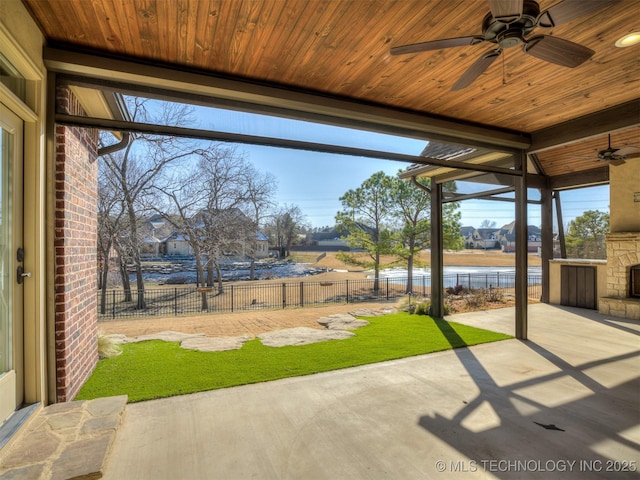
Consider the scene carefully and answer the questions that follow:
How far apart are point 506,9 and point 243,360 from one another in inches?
147

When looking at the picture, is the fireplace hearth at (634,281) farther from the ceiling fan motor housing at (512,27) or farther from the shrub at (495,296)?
the ceiling fan motor housing at (512,27)

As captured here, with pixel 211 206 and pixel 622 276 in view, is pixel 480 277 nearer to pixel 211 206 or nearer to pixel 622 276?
pixel 622 276

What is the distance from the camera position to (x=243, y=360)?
3.75m

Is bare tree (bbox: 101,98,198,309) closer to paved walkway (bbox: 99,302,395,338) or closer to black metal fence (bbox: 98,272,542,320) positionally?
black metal fence (bbox: 98,272,542,320)

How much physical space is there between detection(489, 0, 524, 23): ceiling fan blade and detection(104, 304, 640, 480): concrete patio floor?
253 cm

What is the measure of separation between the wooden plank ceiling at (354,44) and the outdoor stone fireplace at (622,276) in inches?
157

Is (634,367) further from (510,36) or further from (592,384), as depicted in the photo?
(510,36)

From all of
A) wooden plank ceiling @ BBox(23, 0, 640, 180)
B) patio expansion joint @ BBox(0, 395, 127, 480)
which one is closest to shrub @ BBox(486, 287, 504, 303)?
wooden plank ceiling @ BBox(23, 0, 640, 180)

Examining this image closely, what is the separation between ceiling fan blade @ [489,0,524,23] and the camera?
1.71m

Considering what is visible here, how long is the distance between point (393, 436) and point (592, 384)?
224 cm

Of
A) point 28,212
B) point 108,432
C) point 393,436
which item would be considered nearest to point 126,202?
point 28,212

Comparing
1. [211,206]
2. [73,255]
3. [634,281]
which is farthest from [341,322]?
[211,206]

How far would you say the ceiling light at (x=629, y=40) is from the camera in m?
2.41

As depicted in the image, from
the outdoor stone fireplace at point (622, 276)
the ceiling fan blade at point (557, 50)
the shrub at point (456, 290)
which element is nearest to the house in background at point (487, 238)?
the shrub at point (456, 290)
